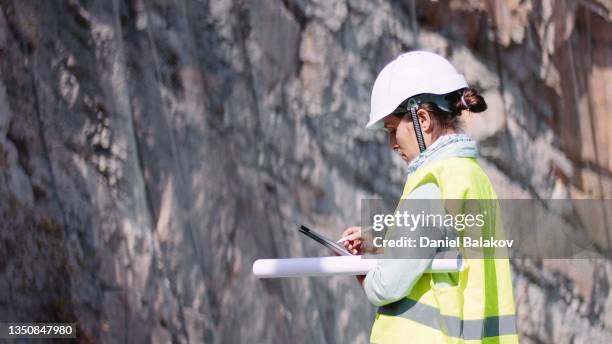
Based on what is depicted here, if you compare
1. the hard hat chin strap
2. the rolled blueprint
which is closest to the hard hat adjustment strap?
the hard hat chin strap

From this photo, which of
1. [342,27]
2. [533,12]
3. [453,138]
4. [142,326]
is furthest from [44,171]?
[533,12]

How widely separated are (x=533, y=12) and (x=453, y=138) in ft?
9.08

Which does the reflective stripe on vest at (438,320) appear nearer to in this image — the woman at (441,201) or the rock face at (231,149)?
the woman at (441,201)

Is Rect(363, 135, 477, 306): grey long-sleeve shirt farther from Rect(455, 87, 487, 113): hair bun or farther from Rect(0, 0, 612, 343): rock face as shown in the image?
Rect(0, 0, 612, 343): rock face

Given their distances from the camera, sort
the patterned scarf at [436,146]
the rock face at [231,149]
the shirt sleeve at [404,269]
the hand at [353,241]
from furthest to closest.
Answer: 1. the rock face at [231,149]
2. the hand at [353,241]
3. the patterned scarf at [436,146]
4. the shirt sleeve at [404,269]

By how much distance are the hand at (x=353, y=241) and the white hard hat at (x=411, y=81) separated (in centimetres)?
28

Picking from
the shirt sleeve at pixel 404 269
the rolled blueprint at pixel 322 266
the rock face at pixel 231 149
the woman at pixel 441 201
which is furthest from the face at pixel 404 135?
the rock face at pixel 231 149

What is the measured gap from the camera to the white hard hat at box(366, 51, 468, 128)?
1869mm

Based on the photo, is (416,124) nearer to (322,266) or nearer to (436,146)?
(436,146)

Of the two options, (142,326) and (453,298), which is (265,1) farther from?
(453,298)

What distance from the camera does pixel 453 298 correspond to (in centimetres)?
179

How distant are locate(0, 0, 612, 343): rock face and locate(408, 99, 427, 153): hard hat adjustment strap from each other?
1.64 metres

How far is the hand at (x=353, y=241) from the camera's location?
208 cm

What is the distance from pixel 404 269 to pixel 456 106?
37cm
